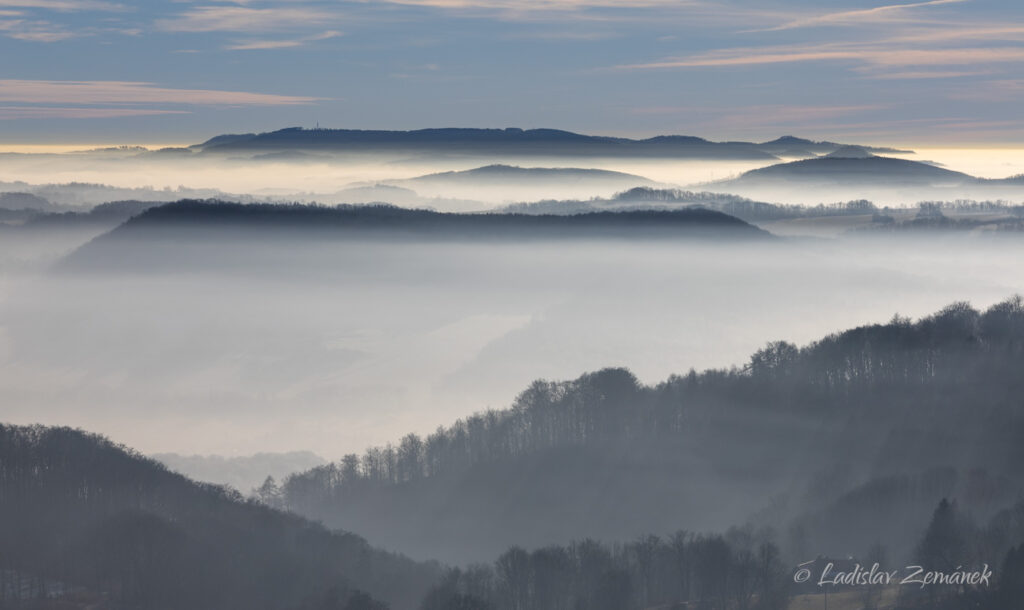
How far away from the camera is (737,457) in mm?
141375

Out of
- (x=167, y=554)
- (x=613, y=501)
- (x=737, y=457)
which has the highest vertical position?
(x=167, y=554)

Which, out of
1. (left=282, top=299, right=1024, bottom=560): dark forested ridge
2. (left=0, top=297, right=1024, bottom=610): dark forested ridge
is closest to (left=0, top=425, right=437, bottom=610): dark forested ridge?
(left=0, top=297, right=1024, bottom=610): dark forested ridge

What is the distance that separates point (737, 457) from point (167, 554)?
65416 millimetres

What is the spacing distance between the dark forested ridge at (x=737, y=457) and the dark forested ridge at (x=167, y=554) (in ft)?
57.3

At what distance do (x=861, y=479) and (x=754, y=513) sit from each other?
1036 cm

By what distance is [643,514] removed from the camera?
128 m

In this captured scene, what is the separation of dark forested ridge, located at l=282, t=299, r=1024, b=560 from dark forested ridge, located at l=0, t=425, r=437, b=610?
17.5 m

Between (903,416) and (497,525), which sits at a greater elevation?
(903,416)

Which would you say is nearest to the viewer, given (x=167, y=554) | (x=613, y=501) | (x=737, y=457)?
(x=167, y=554)

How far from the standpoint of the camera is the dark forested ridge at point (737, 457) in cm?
10931

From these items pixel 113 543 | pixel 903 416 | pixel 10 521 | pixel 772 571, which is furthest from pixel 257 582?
pixel 903 416

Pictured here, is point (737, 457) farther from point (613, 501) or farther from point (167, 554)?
point (167, 554)

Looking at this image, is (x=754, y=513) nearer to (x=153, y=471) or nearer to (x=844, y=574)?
(x=844, y=574)

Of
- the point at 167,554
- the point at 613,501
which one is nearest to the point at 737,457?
the point at 613,501
